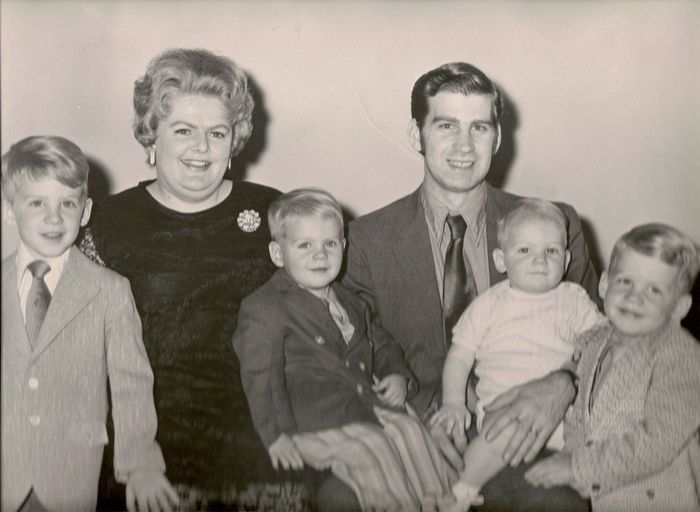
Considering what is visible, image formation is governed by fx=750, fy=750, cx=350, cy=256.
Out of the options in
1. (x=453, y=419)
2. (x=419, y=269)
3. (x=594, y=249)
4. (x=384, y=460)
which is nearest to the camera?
(x=384, y=460)

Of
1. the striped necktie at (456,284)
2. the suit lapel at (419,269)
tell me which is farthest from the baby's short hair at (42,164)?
the striped necktie at (456,284)

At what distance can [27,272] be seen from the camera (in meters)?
1.84

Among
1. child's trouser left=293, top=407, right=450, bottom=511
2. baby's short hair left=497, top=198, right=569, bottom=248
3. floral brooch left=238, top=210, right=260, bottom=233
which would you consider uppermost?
floral brooch left=238, top=210, right=260, bottom=233

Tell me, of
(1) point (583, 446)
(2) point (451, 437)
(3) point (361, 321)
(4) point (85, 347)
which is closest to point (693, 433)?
(1) point (583, 446)

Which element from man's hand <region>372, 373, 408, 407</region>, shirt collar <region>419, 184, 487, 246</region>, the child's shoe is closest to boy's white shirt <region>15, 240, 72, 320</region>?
man's hand <region>372, 373, 408, 407</region>

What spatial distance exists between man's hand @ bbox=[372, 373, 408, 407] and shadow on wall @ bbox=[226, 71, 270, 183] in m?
0.72

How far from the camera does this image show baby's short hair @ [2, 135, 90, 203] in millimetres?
1812

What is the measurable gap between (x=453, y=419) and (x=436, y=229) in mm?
501

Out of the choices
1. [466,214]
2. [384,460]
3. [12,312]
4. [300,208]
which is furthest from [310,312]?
[12,312]

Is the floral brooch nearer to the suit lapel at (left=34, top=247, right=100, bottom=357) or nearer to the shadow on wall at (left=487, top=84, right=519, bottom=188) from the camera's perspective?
the suit lapel at (left=34, top=247, right=100, bottom=357)

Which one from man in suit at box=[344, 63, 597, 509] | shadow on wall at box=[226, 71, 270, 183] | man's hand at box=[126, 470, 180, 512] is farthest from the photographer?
shadow on wall at box=[226, 71, 270, 183]

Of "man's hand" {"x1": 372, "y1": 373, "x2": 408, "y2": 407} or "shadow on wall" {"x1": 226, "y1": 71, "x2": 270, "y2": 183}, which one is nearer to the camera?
"man's hand" {"x1": 372, "y1": 373, "x2": 408, "y2": 407}

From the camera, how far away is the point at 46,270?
6.02ft

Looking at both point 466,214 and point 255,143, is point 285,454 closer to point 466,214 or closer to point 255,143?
point 466,214
